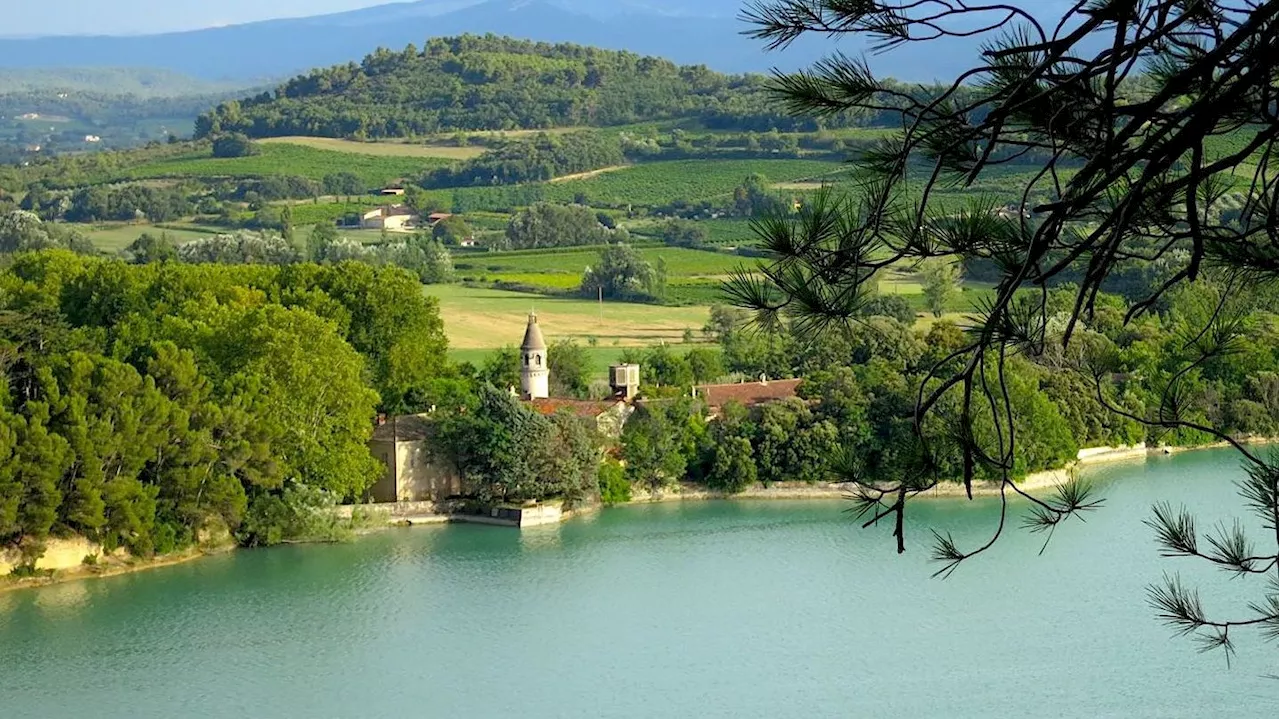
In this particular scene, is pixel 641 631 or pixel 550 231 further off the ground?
pixel 550 231

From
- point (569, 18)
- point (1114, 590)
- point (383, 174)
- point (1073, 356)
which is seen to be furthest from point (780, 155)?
Result: point (569, 18)

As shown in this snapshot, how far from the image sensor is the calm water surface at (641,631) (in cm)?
1435

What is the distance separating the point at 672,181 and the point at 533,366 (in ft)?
96.5

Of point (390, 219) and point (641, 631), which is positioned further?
point (390, 219)

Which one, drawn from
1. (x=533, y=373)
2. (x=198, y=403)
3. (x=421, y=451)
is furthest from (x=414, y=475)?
(x=198, y=403)

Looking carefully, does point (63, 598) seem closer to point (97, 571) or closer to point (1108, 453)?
point (97, 571)

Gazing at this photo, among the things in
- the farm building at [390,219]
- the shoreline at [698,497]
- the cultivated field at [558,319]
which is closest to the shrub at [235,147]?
the farm building at [390,219]

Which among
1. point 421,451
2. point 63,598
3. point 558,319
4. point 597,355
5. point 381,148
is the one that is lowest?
point 63,598

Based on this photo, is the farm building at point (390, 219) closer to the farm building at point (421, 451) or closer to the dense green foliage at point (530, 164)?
the dense green foliage at point (530, 164)

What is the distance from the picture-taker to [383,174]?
192 ft

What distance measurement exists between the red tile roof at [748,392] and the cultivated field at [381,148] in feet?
119

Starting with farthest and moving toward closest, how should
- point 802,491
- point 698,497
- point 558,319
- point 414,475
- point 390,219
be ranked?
point 390,219
point 558,319
point 698,497
point 802,491
point 414,475

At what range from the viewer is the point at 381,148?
63.8 meters

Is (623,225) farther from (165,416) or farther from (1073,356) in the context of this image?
(165,416)
